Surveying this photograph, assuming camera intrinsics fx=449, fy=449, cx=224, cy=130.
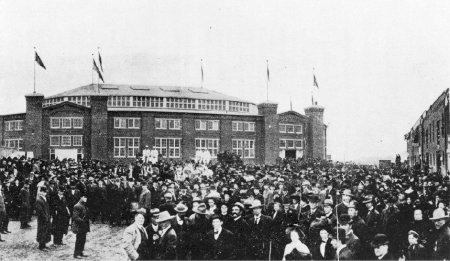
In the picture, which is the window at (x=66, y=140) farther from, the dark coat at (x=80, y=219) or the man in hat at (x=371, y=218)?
the man in hat at (x=371, y=218)

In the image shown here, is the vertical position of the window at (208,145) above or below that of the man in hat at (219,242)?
above

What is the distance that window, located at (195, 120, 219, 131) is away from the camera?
175 ft

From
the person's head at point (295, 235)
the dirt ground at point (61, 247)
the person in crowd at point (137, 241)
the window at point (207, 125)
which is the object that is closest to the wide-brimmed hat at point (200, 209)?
the person in crowd at point (137, 241)

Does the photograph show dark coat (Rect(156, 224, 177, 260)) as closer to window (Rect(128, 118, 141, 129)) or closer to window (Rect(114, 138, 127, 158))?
window (Rect(114, 138, 127, 158))

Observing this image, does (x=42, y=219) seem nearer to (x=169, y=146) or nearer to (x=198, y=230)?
(x=198, y=230)

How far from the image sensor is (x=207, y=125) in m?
53.7

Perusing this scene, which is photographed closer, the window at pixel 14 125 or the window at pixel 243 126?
the window at pixel 14 125

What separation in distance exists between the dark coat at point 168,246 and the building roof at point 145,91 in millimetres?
51064

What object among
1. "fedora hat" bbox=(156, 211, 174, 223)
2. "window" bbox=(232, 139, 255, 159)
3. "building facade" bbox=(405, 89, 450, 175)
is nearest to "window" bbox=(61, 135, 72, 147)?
"window" bbox=(232, 139, 255, 159)

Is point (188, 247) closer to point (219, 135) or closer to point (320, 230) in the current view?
point (320, 230)

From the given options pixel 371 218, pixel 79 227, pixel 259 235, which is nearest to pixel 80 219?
pixel 79 227

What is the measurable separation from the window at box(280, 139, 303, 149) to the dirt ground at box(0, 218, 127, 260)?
42773mm

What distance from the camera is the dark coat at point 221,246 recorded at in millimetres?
7867

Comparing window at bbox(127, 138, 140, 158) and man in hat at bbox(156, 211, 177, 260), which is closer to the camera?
man in hat at bbox(156, 211, 177, 260)
